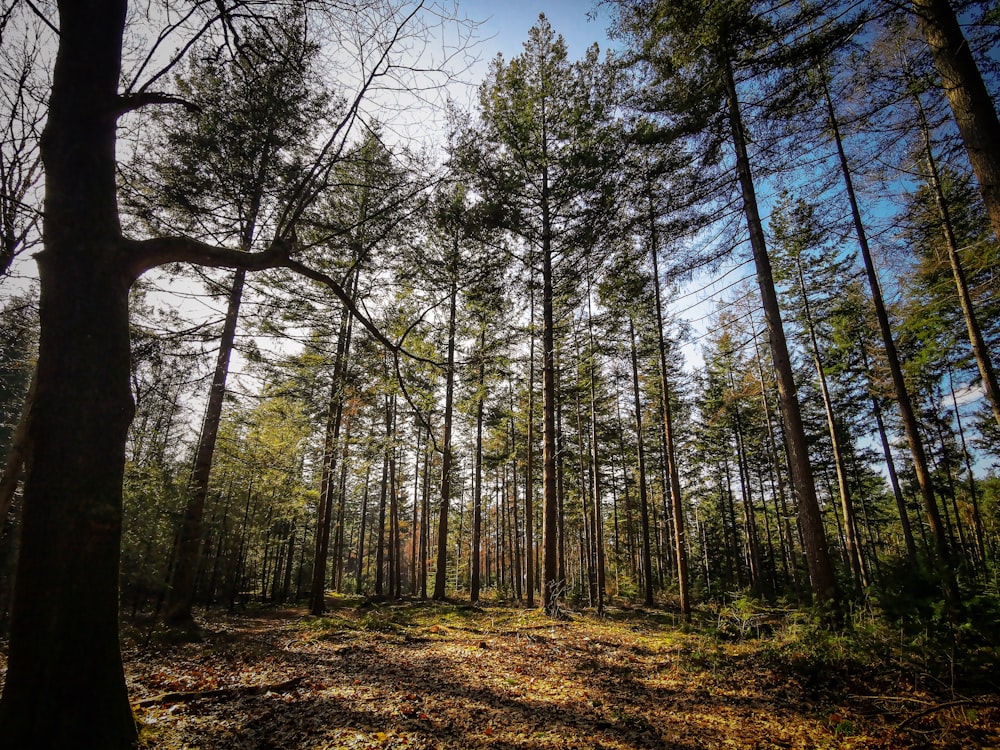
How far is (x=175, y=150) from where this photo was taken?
238 inches

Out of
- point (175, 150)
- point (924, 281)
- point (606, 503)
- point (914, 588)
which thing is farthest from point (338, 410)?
point (606, 503)

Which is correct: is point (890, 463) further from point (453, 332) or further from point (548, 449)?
point (453, 332)

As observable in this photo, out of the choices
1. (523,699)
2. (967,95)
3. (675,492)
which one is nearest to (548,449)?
(675,492)

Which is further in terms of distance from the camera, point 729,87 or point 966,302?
point 966,302

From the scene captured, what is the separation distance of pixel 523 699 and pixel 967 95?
27.1ft

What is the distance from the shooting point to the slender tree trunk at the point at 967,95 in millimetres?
3756

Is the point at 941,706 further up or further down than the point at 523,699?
further up

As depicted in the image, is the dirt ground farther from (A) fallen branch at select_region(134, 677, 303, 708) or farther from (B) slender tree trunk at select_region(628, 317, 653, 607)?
(B) slender tree trunk at select_region(628, 317, 653, 607)

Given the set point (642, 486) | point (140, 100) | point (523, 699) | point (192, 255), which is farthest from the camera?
point (642, 486)

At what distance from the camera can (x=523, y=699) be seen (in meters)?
5.01

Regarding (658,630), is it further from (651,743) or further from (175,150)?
(175,150)

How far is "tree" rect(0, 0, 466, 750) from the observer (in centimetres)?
210

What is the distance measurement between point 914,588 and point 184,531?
13655 mm

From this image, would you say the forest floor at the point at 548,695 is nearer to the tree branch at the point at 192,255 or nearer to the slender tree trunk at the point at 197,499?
the slender tree trunk at the point at 197,499
